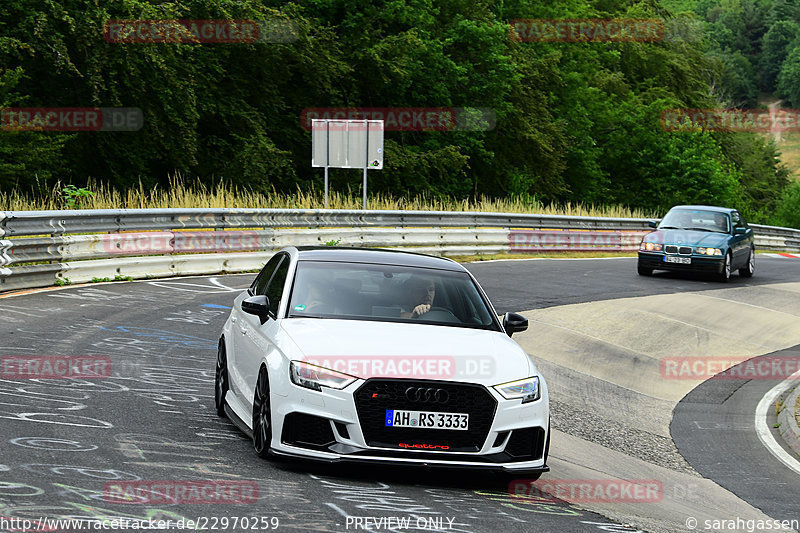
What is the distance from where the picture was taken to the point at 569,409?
11719 mm

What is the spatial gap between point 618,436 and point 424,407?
4.78 m

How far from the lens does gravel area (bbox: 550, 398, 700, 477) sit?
10.0 metres

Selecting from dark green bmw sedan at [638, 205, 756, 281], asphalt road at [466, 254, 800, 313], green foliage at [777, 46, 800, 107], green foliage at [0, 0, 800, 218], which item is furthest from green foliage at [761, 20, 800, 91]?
dark green bmw sedan at [638, 205, 756, 281]

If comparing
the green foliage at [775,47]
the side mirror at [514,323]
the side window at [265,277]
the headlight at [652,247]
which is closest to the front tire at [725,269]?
the headlight at [652,247]

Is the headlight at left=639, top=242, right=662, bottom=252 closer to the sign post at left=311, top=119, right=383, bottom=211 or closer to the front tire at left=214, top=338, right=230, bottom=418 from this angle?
the sign post at left=311, top=119, right=383, bottom=211

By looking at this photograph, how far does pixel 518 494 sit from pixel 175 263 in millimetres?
13005

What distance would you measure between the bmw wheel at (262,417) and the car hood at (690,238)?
17871mm

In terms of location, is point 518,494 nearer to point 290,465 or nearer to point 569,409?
point 290,465

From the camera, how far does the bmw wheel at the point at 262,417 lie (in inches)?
270

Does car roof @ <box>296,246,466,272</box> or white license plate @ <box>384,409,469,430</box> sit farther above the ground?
car roof @ <box>296,246,466,272</box>

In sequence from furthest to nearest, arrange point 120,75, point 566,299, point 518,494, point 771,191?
point 771,191 → point 120,75 → point 566,299 → point 518,494

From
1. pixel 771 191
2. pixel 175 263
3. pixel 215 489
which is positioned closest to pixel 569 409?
pixel 215 489

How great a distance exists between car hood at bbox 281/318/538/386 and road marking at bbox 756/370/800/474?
408cm

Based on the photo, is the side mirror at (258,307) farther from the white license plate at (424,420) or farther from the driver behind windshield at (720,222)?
the driver behind windshield at (720,222)
